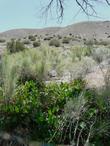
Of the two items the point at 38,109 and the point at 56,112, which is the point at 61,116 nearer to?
the point at 56,112

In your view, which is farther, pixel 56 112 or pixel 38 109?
pixel 38 109

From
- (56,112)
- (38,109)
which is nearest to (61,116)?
(56,112)

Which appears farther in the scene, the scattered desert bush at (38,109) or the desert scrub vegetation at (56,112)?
the scattered desert bush at (38,109)

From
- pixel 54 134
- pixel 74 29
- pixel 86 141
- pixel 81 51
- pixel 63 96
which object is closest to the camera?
pixel 86 141

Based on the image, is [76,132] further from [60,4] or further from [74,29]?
[74,29]

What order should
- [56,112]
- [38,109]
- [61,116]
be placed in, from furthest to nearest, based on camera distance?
[38,109] < [56,112] < [61,116]

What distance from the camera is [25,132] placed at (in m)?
9.59

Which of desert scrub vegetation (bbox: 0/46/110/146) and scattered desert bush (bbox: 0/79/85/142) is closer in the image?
desert scrub vegetation (bbox: 0/46/110/146)

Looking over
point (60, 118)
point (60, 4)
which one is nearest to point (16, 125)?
point (60, 118)

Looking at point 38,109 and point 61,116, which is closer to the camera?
point 61,116

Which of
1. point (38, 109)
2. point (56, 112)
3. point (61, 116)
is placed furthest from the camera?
point (38, 109)

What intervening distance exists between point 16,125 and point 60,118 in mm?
1004

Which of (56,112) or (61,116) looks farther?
(56,112)

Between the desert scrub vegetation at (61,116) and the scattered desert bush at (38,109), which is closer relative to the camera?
the desert scrub vegetation at (61,116)
